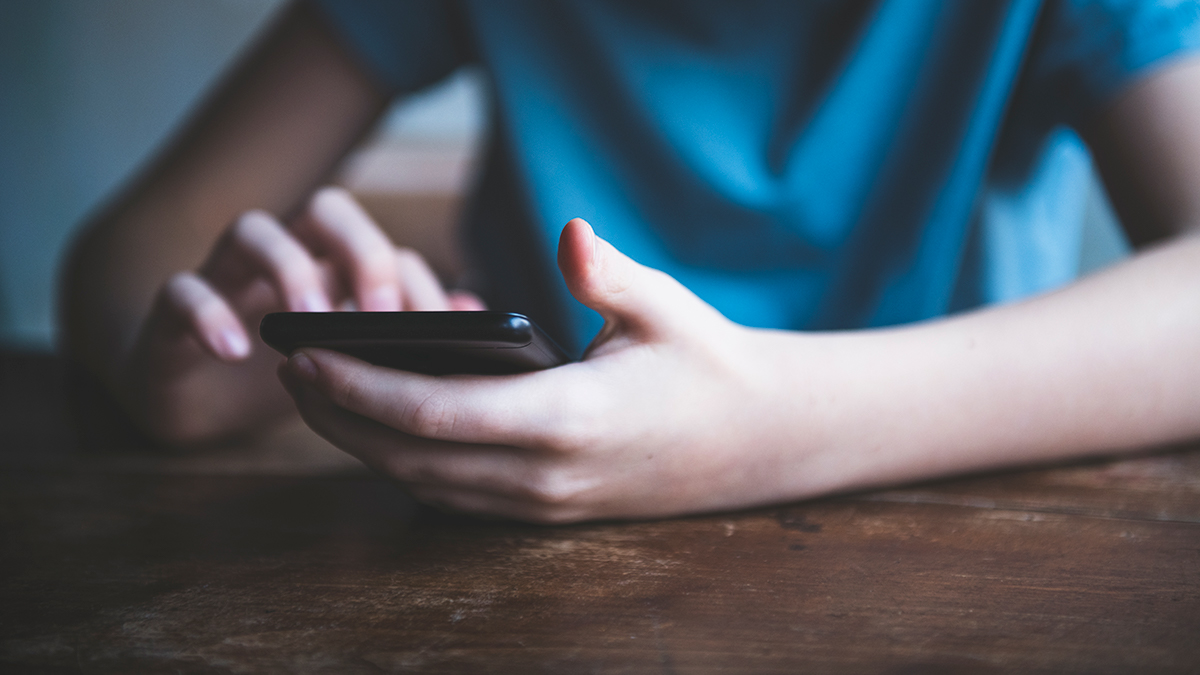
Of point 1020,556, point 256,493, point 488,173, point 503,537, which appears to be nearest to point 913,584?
point 1020,556

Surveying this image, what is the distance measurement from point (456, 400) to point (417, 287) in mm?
223

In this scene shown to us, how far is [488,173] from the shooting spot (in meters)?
0.73

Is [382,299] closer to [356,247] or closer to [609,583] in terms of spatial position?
[356,247]

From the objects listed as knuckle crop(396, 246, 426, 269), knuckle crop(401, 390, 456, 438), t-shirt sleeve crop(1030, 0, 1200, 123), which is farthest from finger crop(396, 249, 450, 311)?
t-shirt sleeve crop(1030, 0, 1200, 123)

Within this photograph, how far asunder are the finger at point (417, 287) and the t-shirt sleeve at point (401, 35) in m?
0.28

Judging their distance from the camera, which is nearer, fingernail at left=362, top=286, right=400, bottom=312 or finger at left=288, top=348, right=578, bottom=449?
finger at left=288, top=348, right=578, bottom=449

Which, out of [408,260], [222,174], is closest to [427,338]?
[408,260]

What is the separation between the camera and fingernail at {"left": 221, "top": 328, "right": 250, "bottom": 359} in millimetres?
384

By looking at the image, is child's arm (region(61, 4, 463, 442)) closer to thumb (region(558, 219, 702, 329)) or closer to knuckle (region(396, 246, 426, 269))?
knuckle (region(396, 246, 426, 269))

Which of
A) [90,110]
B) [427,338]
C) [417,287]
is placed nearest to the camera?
[427,338]

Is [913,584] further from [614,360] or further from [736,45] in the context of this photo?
[736,45]

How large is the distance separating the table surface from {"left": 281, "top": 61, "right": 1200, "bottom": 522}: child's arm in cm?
2

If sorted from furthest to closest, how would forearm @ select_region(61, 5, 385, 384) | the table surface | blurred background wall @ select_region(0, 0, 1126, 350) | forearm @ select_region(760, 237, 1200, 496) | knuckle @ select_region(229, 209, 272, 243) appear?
blurred background wall @ select_region(0, 0, 1126, 350) → forearm @ select_region(61, 5, 385, 384) → knuckle @ select_region(229, 209, 272, 243) → forearm @ select_region(760, 237, 1200, 496) → the table surface

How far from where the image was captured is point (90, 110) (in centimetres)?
191
